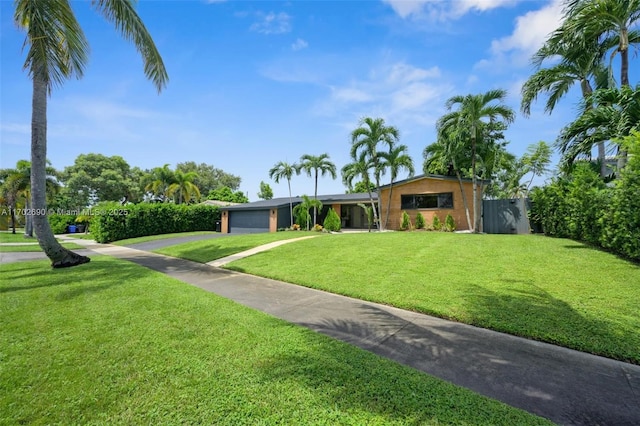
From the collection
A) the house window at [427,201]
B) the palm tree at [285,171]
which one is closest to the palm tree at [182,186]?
the palm tree at [285,171]

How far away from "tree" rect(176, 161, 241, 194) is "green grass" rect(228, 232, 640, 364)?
4726 cm

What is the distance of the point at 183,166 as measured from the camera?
51.9 meters

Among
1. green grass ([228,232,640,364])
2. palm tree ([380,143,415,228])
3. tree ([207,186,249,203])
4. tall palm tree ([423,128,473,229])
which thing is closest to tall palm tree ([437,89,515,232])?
tall palm tree ([423,128,473,229])

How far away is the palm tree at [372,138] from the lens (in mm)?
18812

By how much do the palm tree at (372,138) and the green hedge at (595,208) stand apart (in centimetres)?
898

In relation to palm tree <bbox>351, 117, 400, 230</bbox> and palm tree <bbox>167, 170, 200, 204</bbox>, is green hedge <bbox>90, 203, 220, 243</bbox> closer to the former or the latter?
palm tree <bbox>167, 170, 200, 204</bbox>

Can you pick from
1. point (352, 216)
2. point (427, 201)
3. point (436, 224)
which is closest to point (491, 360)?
point (436, 224)

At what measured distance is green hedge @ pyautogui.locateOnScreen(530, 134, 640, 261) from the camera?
246 inches

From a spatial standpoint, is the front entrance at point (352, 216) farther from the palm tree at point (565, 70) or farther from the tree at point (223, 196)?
the tree at point (223, 196)

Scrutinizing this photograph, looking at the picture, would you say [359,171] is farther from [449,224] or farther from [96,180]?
[96,180]

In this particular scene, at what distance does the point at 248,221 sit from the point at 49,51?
18.8 metres

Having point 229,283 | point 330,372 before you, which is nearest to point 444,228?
point 229,283

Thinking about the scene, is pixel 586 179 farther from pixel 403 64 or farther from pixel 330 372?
pixel 330 372

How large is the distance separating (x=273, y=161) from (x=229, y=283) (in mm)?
19049
